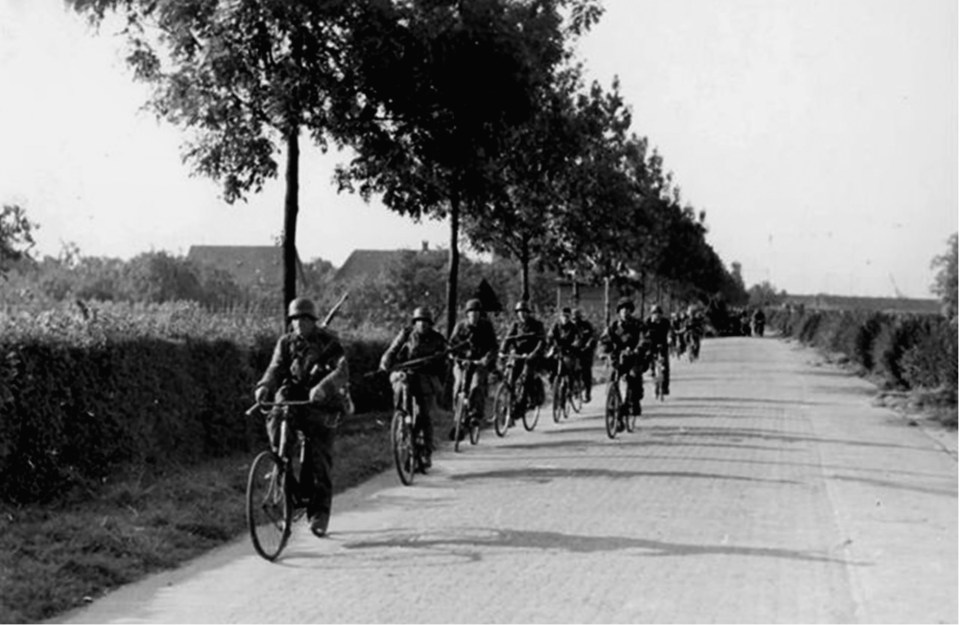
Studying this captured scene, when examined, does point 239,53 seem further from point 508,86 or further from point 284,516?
point 284,516

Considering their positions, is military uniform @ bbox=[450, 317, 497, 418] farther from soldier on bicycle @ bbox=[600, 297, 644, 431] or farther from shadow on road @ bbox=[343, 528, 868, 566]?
shadow on road @ bbox=[343, 528, 868, 566]

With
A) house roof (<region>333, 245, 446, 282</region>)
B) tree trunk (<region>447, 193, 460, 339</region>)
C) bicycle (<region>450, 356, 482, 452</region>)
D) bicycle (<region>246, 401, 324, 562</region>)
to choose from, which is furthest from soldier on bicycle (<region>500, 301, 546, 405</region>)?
house roof (<region>333, 245, 446, 282</region>)

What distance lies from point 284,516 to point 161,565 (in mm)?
850

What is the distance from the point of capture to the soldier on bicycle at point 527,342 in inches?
637

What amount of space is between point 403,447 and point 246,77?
5.08 metres

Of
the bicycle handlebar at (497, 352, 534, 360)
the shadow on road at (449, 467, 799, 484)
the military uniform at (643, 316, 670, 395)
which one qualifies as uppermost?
the military uniform at (643, 316, 670, 395)

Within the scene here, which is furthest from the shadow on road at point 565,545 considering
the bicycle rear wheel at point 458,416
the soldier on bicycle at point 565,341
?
the soldier on bicycle at point 565,341

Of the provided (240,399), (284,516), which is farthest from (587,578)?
(240,399)

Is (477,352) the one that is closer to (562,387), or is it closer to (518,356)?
(518,356)

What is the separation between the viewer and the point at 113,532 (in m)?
7.89

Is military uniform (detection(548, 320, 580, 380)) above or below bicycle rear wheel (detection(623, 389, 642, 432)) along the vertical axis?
above

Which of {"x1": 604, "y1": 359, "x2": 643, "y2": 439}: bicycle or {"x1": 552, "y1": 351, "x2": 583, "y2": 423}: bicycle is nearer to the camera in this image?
{"x1": 604, "y1": 359, "x2": 643, "y2": 439}: bicycle

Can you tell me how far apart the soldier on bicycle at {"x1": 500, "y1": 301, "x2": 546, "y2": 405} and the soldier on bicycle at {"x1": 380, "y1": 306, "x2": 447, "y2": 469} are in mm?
4356

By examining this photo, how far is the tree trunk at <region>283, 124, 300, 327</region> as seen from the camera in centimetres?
1447
